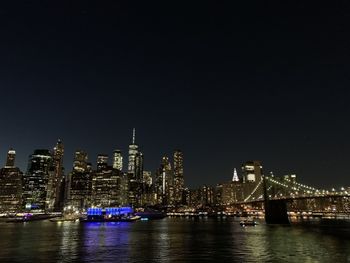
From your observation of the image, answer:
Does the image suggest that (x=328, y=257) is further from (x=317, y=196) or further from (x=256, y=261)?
(x=317, y=196)

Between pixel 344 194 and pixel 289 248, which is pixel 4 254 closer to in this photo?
pixel 289 248

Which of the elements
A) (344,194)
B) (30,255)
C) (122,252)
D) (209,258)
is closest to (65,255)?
(30,255)

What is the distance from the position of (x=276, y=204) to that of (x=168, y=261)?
98.5m

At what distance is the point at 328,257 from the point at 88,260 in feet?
99.8

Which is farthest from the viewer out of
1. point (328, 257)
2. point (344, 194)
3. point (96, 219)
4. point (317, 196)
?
point (96, 219)

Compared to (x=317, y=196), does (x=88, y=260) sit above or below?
below

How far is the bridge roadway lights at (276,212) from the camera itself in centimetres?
12619

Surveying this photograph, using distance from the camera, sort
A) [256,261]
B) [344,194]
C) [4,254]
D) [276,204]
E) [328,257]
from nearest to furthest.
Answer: [256,261] → [328,257] → [4,254] → [344,194] → [276,204]

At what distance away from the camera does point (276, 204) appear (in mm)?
132125

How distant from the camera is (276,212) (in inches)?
5084

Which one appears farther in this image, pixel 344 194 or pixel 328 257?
pixel 344 194

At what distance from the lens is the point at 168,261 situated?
139 feet

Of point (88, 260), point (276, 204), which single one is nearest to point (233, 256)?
point (88, 260)

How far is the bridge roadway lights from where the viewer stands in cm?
12619
